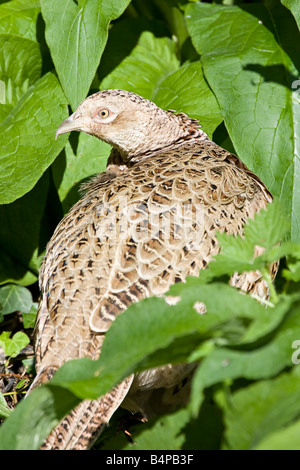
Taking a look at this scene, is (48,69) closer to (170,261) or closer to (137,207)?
(137,207)

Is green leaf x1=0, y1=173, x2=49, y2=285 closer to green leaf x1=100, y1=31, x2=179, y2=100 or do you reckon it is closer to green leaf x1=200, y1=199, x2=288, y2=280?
green leaf x1=100, y1=31, x2=179, y2=100

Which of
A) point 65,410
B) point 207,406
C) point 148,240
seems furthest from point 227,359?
point 148,240

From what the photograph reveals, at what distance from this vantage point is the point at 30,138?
3.70 m

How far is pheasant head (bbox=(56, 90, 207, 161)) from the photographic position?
3.27m

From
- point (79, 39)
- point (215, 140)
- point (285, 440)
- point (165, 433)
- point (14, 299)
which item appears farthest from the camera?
point (14, 299)

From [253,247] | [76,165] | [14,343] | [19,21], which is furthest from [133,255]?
[19,21]

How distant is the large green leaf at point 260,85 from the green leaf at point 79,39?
0.65 meters

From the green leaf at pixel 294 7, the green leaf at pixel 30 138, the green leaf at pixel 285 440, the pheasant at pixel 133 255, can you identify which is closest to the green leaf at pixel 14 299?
the green leaf at pixel 30 138

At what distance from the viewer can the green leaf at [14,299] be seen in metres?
4.05

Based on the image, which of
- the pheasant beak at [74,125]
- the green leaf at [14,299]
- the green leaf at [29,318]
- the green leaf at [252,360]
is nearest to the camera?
the green leaf at [252,360]

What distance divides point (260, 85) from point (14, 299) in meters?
2.08

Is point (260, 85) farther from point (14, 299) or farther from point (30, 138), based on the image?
point (14, 299)

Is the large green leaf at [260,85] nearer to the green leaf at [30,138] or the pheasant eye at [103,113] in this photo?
the pheasant eye at [103,113]

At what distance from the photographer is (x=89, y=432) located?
7.65 feet
